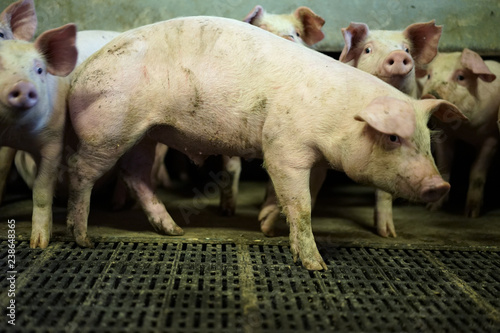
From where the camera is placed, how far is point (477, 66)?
3.29m

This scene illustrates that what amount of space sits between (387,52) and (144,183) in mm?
1754

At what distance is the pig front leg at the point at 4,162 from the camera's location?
11.6 feet

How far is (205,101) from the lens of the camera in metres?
2.48

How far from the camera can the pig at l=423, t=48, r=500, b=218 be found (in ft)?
11.6

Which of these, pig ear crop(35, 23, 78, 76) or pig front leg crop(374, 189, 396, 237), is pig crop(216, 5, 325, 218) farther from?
pig ear crop(35, 23, 78, 76)

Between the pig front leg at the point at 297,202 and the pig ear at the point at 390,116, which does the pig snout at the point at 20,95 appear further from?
the pig ear at the point at 390,116

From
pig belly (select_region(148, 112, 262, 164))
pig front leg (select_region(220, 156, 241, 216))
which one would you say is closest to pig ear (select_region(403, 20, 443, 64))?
pig belly (select_region(148, 112, 262, 164))

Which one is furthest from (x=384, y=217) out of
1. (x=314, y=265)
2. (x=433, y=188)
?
(x=433, y=188)

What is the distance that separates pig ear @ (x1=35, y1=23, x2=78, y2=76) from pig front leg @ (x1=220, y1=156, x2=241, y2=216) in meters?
1.47

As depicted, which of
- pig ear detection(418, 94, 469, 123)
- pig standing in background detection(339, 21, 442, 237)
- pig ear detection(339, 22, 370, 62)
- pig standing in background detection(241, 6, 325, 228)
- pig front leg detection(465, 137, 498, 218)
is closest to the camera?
pig ear detection(418, 94, 469, 123)

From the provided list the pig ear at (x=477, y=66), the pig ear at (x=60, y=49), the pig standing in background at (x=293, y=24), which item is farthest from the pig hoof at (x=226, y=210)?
the pig ear at (x=477, y=66)

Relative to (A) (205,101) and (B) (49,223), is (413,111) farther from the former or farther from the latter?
(B) (49,223)

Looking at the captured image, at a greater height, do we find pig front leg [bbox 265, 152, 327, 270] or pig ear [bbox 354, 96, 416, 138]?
pig ear [bbox 354, 96, 416, 138]

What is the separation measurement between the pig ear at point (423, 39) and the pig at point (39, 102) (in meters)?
2.13
